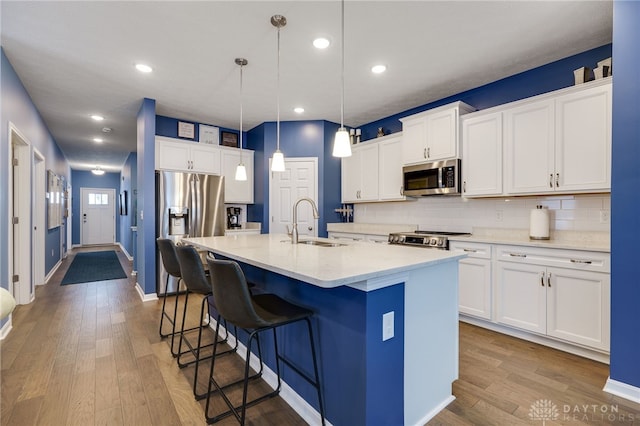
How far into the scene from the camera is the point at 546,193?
2844mm

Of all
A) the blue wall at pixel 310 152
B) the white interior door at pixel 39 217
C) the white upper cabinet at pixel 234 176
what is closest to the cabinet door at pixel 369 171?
the blue wall at pixel 310 152

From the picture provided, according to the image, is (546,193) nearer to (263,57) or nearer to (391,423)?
(391,423)

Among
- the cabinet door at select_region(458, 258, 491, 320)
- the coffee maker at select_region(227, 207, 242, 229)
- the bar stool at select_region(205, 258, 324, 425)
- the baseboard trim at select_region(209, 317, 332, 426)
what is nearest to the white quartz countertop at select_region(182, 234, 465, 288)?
the bar stool at select_region(205, 258, 324, 425)

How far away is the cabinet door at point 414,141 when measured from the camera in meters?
3.79

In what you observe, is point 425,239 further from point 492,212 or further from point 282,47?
point 282,47

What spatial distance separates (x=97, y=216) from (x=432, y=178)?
1136 centimetres

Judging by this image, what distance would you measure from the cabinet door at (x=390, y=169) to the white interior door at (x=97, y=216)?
10.4 meters

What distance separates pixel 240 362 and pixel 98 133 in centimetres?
560

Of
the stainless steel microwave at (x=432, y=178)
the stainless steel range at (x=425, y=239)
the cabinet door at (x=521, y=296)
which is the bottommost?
the cabinet door at (x=521, y=296)

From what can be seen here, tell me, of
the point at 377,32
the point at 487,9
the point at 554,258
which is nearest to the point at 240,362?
the point at 554,258

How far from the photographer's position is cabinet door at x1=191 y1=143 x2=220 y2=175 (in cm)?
473

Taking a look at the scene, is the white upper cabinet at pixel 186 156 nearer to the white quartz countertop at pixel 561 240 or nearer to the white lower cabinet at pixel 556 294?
the white quartz countertop at pixel 561 240

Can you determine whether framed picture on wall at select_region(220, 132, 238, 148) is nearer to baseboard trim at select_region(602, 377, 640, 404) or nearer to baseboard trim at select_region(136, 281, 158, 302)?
baseboard trim at select_region(136, 281, 158, 302)

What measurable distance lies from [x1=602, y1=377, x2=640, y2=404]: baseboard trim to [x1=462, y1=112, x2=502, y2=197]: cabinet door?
174 centimetres
